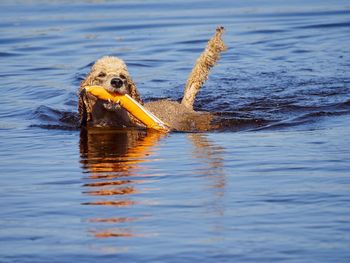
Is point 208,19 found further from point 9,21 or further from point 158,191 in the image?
point 158,191

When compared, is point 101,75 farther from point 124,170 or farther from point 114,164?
point 124,170

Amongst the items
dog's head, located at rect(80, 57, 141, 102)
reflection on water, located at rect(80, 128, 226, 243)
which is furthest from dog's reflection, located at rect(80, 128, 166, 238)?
dog's head, located at rect(80, 57, 141, 102)

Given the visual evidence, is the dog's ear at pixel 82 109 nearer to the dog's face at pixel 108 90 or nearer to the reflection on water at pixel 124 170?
the dog's face at pixel 108 90

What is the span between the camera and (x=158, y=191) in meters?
7.20

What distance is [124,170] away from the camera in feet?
26.5

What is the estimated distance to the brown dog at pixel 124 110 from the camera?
32.4 feet

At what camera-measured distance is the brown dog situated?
9.89 m

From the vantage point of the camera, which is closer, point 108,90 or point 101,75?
point 108,90

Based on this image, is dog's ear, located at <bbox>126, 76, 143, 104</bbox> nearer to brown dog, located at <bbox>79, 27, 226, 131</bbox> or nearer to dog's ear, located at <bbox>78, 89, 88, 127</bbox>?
brown dog, located at <bbox>79, 27, 226, 131</bbox>

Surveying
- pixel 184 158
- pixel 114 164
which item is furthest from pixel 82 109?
pixel 184 158

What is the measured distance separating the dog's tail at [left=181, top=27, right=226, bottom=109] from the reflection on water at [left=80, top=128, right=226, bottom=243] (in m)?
1.38

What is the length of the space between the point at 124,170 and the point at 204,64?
340 centimetres

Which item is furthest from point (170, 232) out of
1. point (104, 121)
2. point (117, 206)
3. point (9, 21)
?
point (9, 21)

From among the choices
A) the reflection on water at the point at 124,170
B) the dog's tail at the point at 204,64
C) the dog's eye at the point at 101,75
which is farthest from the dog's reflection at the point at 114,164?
the dog's tail at the point at 204,64
